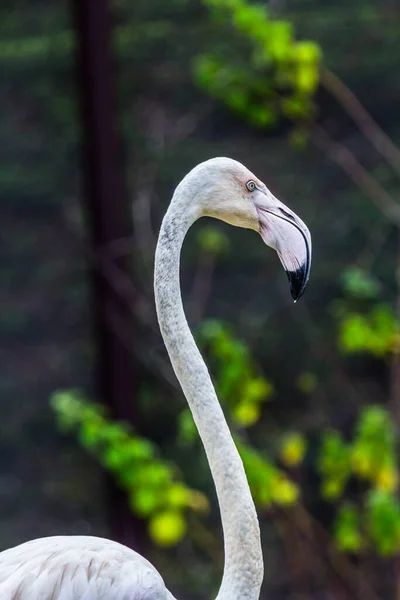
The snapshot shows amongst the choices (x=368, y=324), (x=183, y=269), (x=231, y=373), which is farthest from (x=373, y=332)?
(x=183, y=269)

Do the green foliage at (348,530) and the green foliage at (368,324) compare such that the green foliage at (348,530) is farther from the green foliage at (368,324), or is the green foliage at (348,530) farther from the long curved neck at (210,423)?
the long curved neck at (210,423)

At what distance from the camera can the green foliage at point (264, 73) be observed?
340 cm

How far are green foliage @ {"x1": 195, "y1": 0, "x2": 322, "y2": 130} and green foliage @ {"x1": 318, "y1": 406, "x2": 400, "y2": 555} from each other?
1081 millimetres

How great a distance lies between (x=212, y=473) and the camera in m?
2.10

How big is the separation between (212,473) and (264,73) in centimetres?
203

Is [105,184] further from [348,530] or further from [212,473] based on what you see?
[212,473]

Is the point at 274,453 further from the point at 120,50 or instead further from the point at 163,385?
the point at 120,50

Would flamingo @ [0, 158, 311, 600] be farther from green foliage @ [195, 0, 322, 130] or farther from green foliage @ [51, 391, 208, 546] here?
green foliage @ [195, 0, 322, 130]

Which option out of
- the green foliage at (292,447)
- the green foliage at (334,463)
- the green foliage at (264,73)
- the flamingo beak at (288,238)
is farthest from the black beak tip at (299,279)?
the green foliage at (292,447)

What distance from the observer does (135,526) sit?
3953 mm

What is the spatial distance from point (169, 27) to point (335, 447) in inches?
66.5

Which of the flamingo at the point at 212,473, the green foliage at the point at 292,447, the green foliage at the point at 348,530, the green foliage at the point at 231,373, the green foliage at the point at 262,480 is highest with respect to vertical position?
the flamingo at the point at 212,473

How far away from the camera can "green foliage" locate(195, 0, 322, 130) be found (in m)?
3.40

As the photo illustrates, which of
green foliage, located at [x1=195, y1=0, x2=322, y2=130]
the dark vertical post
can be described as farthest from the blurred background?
green foliage, located at [x1=195, y1=0, x2=322, y2=130]
